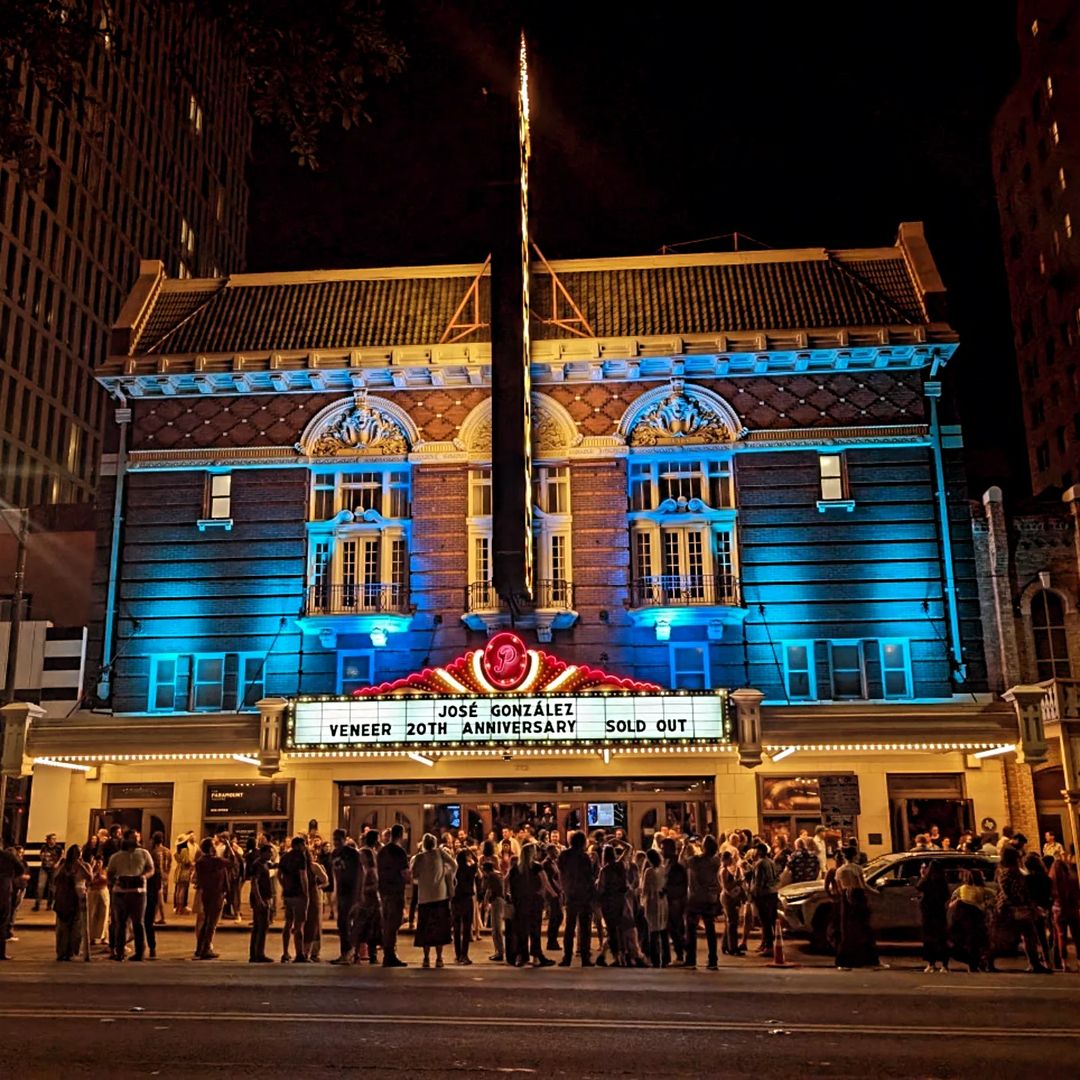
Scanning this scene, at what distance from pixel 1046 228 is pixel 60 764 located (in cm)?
5769

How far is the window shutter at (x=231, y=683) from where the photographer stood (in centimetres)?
2902

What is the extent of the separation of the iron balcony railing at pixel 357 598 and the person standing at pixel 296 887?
39.7ft

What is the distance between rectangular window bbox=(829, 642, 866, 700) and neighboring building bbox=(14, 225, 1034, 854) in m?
0.05

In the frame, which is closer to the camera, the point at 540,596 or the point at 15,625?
the point at 540,596

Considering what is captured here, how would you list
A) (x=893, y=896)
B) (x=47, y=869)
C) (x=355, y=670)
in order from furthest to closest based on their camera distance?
(x=355, y=670) → (x=47, y=869) → (x=893, y=896)

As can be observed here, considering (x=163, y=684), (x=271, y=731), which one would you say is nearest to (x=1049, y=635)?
(x=271, y=731)

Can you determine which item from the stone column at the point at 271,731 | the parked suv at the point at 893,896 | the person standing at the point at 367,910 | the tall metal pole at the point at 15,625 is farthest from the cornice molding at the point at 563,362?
the person standing at the point at 367,910

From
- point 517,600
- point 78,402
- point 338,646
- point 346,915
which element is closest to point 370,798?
point 338,646

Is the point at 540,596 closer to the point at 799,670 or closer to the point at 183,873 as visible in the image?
the point at 799,670

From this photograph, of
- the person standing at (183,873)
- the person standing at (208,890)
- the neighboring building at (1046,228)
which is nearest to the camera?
the person standing at (208,890)

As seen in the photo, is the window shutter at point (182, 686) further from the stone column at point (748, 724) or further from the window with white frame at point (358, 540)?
the stone column at point (748, 724)

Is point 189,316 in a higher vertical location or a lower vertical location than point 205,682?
higher

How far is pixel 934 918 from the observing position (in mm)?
16172

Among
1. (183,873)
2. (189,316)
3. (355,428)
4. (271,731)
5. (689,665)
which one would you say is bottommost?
(183,873)
